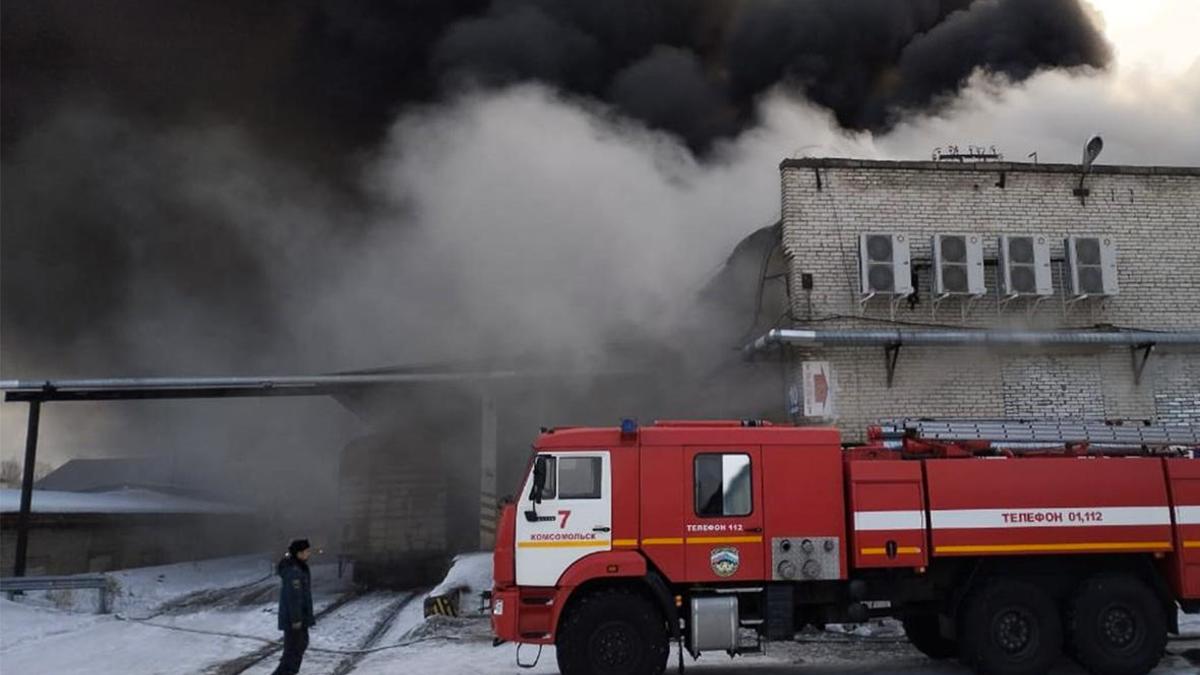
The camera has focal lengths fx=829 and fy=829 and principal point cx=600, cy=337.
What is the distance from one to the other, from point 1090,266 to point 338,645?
1025 centimetres

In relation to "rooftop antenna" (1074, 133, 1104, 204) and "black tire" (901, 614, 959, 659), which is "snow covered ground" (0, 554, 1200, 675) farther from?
"rooftop antenna" (1074, 133, 1104, 204)

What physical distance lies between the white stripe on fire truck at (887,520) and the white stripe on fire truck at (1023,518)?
6.3 inches

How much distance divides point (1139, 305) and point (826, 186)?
442 centimetres

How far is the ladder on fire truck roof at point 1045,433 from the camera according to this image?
7.32m

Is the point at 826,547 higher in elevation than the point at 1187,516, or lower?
lower

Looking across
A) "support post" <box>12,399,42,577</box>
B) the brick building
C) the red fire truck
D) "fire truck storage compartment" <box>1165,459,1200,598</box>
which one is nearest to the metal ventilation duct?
the brick building

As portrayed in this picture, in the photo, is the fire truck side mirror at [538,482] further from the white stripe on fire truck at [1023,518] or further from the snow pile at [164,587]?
the snow pile at [164,587]

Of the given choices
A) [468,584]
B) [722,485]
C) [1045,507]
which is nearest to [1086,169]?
[1045,507]

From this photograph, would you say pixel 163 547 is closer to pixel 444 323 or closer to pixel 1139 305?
pixel 444 323

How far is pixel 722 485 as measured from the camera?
6711 millimetres

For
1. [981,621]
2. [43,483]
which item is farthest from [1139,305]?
[43,483]

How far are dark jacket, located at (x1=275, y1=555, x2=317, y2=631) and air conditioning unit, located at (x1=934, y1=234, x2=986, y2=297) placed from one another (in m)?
7.92

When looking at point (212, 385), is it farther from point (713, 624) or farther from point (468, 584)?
point (713, 624)

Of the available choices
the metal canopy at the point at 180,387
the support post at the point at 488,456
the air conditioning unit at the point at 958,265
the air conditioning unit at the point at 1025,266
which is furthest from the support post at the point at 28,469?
the air conditioning unit at the point at 1025,266
